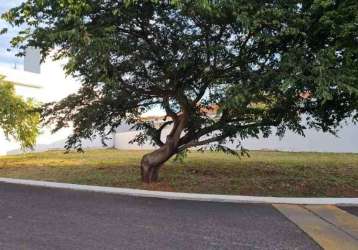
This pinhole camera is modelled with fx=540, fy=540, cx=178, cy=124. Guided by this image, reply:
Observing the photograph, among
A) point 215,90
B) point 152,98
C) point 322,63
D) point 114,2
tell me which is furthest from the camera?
point 152,98

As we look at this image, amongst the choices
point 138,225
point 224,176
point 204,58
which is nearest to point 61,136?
point 224,176

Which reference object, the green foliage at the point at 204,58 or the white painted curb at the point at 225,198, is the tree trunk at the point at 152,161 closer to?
the green foliage at the point at 204,58

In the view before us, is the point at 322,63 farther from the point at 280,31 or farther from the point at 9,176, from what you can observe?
the point at 9,176

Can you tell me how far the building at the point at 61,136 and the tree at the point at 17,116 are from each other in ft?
10.3

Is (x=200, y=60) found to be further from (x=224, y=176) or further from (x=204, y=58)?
(x=224, y=176)

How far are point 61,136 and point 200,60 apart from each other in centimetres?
2745

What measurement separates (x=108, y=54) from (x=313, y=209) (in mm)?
5340

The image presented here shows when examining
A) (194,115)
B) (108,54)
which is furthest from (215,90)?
(108,54)

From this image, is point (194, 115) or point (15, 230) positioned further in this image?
point (194, 115)

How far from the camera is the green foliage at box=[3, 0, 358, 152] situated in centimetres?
1068

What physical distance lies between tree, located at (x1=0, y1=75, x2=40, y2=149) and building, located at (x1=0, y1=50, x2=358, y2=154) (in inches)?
123

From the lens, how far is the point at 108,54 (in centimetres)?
1167

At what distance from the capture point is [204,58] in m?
12.7

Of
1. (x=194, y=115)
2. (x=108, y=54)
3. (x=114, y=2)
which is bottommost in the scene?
(x=194, y=115)
